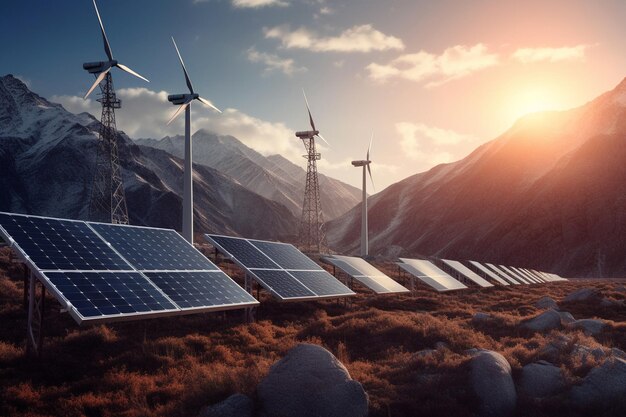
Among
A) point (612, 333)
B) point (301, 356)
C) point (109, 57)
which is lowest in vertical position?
point (612, 333)

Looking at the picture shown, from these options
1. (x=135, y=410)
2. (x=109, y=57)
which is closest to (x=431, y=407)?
(x=135, y=410)

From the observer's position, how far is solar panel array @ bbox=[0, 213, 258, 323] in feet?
61.4

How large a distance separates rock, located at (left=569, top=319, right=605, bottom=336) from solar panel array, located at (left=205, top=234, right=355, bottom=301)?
542 inches

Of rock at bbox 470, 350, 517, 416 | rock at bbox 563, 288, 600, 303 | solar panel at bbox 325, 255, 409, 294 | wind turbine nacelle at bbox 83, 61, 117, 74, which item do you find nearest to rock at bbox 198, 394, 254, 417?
rock at bbox 470, 350, 517, 416

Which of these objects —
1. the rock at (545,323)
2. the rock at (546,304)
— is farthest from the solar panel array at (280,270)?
the rock at (546,304)

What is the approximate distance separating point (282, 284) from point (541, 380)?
1694cm

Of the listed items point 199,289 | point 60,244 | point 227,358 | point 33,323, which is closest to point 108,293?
point 33,323

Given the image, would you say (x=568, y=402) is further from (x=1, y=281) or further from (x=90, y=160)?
(x=90, y=160)

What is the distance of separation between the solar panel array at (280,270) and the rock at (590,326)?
13.8 meters

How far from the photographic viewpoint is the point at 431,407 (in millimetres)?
14953

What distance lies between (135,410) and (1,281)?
21650mm

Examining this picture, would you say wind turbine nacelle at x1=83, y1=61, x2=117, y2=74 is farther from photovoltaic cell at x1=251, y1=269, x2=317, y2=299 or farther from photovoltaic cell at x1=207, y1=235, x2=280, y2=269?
photovoltaic cell at x1=251, y1=269, x2=317, y2=299

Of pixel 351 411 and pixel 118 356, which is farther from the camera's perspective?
pixel 118 356

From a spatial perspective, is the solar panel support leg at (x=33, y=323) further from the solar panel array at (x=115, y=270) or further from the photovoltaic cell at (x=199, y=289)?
the photovoltaic cell at (x=199, y=289)
